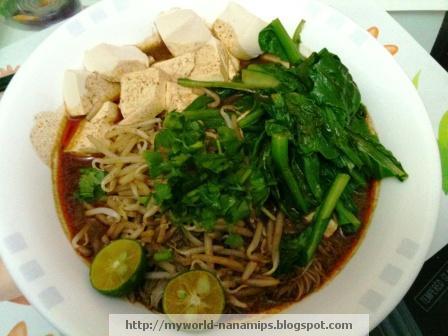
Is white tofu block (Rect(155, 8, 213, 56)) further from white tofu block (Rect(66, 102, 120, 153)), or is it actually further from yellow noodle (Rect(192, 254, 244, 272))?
yellow noodle (Rect(192, 254, 244, 272))

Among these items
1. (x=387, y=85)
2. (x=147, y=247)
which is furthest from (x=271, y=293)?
(x=387, y=85)

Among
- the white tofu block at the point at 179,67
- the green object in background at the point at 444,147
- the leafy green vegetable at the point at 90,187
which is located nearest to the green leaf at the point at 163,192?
the leafy green vegetable at the point at 90,187

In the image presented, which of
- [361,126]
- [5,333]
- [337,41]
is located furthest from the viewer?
[337,41]

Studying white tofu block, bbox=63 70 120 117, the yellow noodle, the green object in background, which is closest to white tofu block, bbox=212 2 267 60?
white tofu block, bbox=63 70 120 117

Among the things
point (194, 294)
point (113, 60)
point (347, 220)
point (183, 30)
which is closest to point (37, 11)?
point (113, 60)

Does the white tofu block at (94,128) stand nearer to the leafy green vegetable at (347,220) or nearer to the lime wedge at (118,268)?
the lime wedge at (118,268)

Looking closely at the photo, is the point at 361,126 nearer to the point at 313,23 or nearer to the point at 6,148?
the point at 313,23
